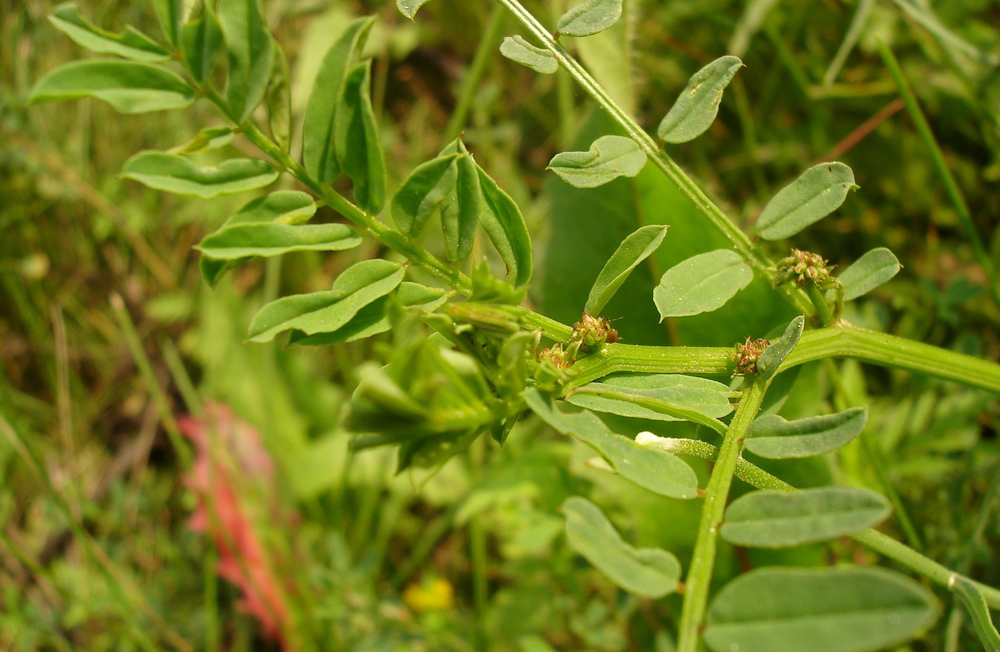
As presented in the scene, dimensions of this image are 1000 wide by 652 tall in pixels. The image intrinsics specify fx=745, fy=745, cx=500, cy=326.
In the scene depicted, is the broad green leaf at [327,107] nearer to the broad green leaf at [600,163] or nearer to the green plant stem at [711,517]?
the broad green leaf at [600,163]

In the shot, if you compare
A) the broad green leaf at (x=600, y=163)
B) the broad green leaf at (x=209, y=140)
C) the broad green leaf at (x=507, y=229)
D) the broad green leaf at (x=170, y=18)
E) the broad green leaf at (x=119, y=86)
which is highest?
the broad green leaf at (x=170, y=18)

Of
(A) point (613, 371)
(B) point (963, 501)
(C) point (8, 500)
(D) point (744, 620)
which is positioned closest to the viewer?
(D) point (744, 620)

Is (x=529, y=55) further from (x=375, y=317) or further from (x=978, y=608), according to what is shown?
(x=978, y=608)

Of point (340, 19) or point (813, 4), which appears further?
point (340, 19)

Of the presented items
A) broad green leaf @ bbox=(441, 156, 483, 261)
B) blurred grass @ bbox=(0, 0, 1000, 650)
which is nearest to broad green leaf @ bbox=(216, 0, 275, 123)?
broad green leaf @ bbox=(441, 156, 483, 261)

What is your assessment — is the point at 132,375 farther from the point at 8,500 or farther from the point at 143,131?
the point at 143,131

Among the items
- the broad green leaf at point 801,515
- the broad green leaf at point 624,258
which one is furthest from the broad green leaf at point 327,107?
the broad green leaf at point 801,515

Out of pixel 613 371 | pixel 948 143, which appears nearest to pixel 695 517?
pixel 613 371
